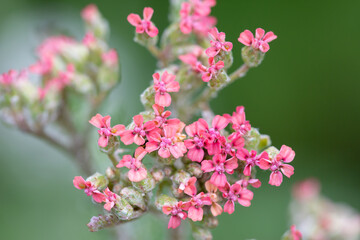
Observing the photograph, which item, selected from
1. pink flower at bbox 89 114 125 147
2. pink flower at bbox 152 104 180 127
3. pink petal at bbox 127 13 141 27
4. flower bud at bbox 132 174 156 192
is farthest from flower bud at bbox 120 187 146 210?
pink petal at bbox 127 13 141 27

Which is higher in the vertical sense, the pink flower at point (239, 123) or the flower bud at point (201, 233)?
the pink flower at point (239, 123)

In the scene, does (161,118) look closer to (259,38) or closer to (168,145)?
(168,145)

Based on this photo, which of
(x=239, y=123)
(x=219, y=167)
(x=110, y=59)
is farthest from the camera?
(x=110, y=59)

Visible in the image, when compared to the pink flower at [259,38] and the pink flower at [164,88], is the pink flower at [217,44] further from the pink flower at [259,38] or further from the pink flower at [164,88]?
the pink flower at [164,88]

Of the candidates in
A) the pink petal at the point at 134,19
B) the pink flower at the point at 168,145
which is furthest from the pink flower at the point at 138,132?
the pink petal at the point at 134,19

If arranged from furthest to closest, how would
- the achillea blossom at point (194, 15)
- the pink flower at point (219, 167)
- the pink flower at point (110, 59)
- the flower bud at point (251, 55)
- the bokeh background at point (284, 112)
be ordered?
the bokeh background at point (284, 112), the pink flower at point (110, 59), the achillea blossom at point (194, 15), the flower bud at point (251, 55), the pink flower at point (219, 167)

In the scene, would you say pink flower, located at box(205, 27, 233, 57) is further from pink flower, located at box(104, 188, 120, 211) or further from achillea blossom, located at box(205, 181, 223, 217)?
pink flower, located at box(104, 188, 120, 211)

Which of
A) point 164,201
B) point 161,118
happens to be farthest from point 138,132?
point 164,201

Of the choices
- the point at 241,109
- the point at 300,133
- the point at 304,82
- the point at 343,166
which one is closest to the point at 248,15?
the point at 304,82
